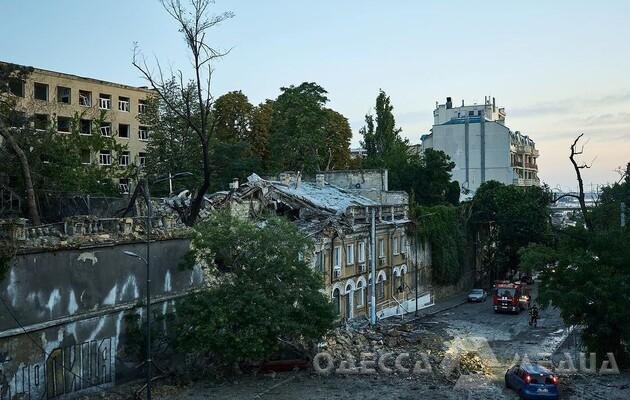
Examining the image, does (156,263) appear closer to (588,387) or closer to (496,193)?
(588,387)

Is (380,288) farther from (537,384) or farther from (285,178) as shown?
(537,384)

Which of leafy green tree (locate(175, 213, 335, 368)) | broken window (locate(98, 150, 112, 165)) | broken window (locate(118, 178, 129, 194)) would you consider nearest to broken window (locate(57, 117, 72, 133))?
broken window (locate(98, 150, 112, 165))

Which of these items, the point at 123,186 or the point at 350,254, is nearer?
the point at 350,254

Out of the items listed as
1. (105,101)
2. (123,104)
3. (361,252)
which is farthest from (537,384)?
(123,104)

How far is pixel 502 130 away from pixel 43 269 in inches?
3037

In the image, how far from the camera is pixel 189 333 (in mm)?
24219

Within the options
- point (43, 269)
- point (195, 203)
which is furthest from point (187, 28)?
point (43, 269)

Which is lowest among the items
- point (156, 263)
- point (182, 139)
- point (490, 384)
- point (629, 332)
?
point (490, 384)

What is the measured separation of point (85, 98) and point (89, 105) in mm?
780

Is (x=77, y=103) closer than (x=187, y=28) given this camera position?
No

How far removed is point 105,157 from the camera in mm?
61844

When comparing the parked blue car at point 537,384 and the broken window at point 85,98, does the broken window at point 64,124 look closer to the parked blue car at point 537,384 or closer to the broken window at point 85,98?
the broken window at point 85,98

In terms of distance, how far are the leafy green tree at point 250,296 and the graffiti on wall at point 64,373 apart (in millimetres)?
2934

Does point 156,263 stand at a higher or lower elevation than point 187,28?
lower
